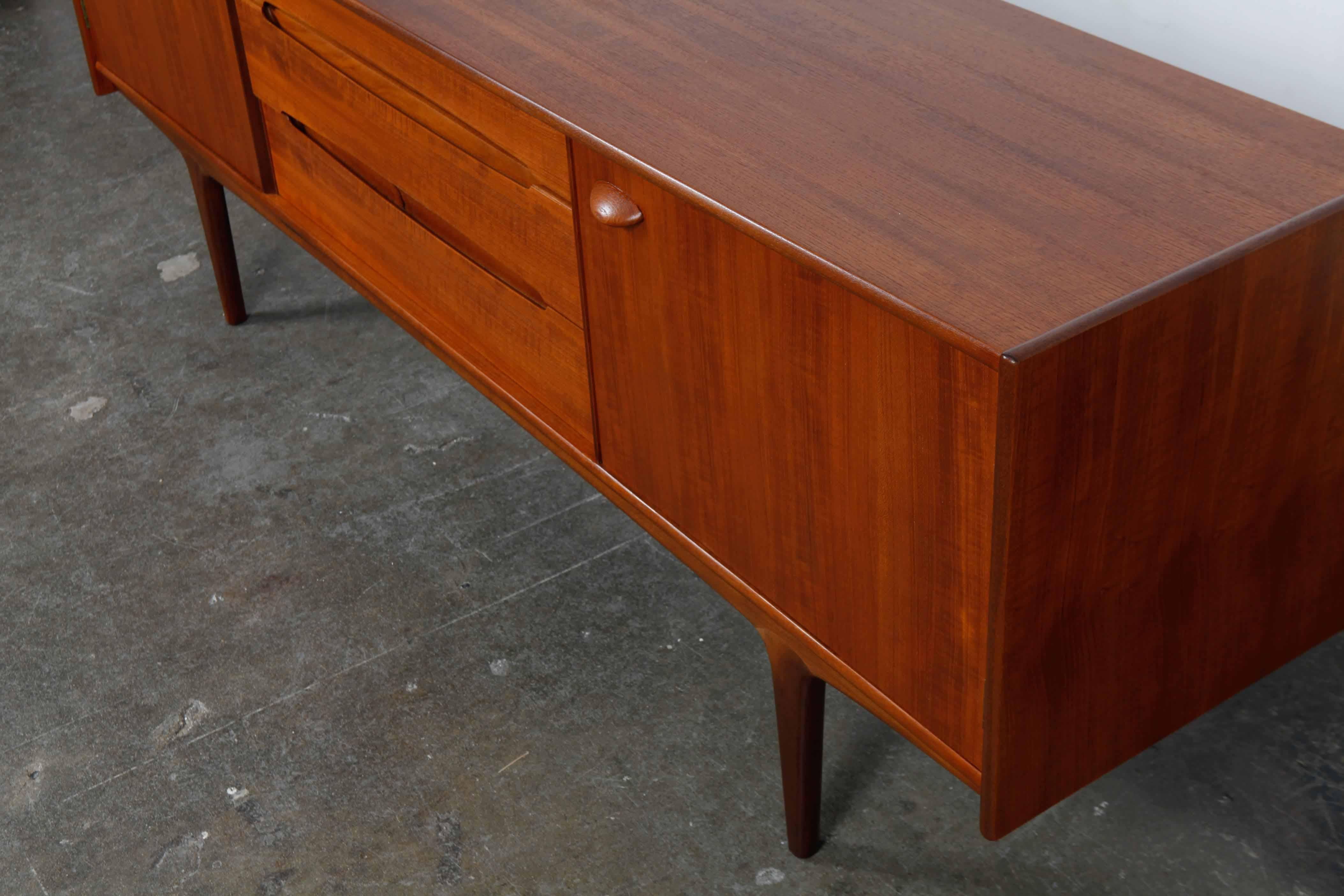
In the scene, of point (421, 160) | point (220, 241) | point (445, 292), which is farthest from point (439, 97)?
point (220, 241)

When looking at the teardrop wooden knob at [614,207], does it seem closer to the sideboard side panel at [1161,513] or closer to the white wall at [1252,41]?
the sideboard side panel at [1161,513]

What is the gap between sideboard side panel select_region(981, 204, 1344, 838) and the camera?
2.98 feet

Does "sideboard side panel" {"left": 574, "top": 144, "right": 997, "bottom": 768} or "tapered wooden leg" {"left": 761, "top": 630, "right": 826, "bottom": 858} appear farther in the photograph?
"tapered wooden leg" {"left": 761, "top": 630, "right": 826, "bottom": 858}

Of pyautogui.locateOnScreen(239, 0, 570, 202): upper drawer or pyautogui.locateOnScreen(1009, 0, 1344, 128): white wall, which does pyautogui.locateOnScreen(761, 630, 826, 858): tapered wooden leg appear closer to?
pyautogui.locateOnScreen(239, 0, 570, 202): upper drawer

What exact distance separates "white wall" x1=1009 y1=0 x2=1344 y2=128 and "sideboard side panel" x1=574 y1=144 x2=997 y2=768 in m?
0.54

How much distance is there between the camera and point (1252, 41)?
1.27 metres

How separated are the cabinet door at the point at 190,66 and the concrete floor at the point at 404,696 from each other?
0.46 meters

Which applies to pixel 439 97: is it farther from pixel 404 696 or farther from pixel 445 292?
pixel 404 696

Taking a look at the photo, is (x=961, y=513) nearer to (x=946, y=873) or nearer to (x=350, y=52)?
(x=946, y=873)

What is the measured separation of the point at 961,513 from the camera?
0.96 meters

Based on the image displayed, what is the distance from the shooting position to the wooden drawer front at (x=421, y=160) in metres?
1.31

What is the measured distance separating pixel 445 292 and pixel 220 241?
2.95 feet

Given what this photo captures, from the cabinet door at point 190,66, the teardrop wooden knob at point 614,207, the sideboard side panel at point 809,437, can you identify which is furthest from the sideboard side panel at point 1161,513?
the cabinet door at point 190,66

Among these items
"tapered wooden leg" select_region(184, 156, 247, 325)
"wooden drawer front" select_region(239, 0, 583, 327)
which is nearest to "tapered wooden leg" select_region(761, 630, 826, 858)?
"wooden drawer front" select_region(239, 0, 583, 327)
